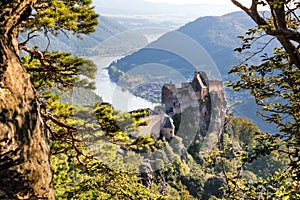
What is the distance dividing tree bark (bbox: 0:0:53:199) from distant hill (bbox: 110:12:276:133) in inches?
91.4

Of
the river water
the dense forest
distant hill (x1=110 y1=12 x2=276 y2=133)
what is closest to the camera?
the dense forest

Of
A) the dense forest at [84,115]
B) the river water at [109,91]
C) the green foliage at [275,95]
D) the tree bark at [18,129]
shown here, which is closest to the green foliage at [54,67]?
the dense forest at [84,115]

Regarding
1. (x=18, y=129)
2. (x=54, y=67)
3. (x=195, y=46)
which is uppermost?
(x=195, y=46)

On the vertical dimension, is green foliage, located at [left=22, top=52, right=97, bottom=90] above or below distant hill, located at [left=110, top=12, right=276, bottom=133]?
below

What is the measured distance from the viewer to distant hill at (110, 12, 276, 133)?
29.6ft

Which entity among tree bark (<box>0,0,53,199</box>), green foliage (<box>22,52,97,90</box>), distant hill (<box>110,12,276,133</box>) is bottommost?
tree bark (<box>0,0,53,199</box>)

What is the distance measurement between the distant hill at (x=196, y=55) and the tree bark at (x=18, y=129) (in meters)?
2.32

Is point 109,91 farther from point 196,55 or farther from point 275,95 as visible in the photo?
point 275,95

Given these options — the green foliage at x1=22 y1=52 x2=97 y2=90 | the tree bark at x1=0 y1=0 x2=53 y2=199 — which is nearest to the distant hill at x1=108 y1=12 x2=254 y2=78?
the green foliage at x1=22 y1=52 x2=97 y2=90

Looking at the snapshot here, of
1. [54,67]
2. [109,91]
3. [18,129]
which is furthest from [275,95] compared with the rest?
[109,91]

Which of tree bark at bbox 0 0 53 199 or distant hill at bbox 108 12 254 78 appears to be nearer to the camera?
tree bark at bbox 0 0 53 199

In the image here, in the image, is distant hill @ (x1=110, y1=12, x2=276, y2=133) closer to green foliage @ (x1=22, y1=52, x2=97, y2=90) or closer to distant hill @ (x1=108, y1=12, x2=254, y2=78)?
distant hill @ (x1=108, y1=12, x2=254, y2=78)

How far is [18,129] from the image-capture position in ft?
6.09

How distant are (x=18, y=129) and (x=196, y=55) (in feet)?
24.6
